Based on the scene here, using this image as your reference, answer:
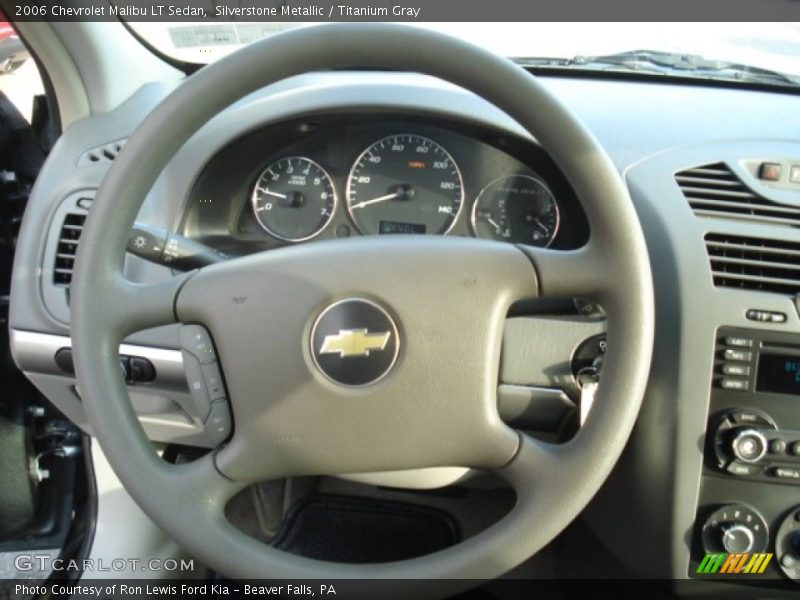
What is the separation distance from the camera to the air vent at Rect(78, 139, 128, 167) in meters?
1.61

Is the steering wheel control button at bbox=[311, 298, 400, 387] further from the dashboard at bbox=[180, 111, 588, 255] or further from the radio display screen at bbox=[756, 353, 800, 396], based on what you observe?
the radio display screen at bbox=[756, 353, 800, 396]

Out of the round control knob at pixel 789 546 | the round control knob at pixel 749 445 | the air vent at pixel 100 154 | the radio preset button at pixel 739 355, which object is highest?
the air vent at pixel 100 154

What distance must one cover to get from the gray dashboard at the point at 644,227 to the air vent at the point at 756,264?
2cm

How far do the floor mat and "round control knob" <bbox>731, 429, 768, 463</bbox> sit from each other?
788 mm

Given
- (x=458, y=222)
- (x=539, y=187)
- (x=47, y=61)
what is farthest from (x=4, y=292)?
(x=539, y=187)

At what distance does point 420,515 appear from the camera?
194cm

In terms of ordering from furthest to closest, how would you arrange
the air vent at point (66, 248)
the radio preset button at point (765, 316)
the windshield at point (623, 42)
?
the windshield at point (623, 42), the air vent at point (66, 248), the radio preset button at point (765, 316)

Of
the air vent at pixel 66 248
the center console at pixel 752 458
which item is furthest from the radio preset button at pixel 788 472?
the air vent at pixel 66 248

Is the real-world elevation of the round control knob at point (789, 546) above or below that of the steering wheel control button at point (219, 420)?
below

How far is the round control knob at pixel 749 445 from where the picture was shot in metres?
1.31

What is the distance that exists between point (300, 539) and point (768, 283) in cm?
117

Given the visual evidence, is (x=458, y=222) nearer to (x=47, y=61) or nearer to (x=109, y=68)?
(x=109, y=68)

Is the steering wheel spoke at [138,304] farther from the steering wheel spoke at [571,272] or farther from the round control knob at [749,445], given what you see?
the round control knob at [749,445]

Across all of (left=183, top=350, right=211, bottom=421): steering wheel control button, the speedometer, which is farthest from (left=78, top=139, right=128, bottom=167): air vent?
(left=183, top=350, right=211, bottom=421): steering wheel control button
